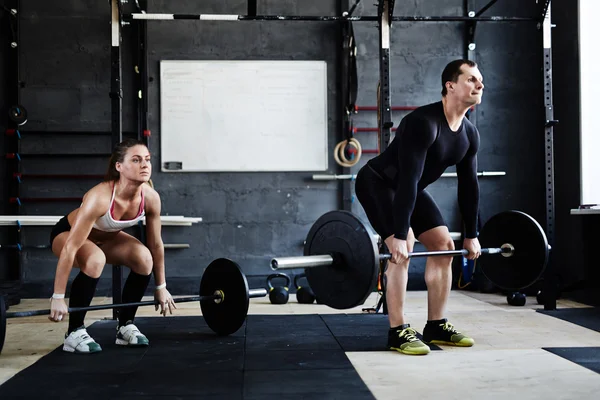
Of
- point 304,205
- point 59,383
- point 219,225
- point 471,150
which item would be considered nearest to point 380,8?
point 471,150

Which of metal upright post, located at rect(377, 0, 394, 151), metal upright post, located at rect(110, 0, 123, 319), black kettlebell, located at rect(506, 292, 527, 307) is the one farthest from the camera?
black kettlebell, located at rect(506, 292, 527, 307)

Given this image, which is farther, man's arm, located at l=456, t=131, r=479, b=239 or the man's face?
man's arm, located at l=456, t=131, r=479, b=239

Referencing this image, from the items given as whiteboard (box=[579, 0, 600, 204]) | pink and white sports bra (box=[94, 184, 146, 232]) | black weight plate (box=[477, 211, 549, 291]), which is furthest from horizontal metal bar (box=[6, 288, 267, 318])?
whiteboard (box=[579, 0, 600, 204])

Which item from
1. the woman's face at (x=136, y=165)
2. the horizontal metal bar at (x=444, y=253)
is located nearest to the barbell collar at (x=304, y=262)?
the horizontal metal bar at (x=444, y=253)

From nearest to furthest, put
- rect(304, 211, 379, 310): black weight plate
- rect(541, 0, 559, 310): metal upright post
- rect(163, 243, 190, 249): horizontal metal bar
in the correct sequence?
rect(304, 211, 379, 310): black weight plate < rect(541, 0, 559, 310): metal upright post < rect(163, 243, 190, 249): horizontal metal bar

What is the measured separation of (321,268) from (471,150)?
921 millimetres

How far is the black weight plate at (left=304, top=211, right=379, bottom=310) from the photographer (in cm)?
236

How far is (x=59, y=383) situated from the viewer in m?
2.29

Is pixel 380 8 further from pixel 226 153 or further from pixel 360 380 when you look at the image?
pixel 360 380

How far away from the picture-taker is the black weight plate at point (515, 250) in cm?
303

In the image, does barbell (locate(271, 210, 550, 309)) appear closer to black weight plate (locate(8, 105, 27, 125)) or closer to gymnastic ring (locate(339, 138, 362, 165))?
gymnastic ring (locate(339, 138, 362, 165))

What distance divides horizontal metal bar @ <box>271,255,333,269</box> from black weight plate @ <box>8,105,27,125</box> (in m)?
3.76

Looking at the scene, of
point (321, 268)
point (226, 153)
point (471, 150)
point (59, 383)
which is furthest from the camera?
point (226, 153)

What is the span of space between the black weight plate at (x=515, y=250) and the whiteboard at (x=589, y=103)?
6.24 ft
